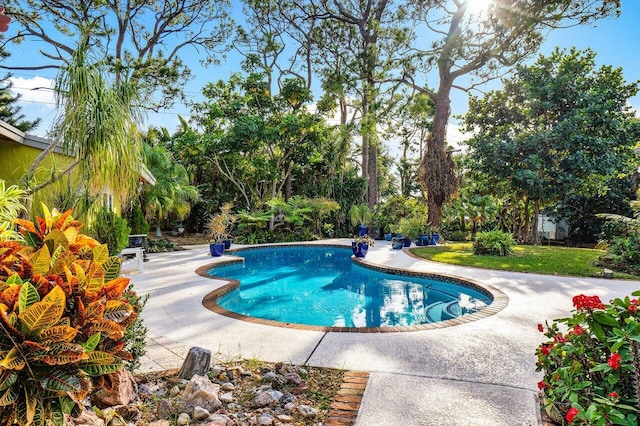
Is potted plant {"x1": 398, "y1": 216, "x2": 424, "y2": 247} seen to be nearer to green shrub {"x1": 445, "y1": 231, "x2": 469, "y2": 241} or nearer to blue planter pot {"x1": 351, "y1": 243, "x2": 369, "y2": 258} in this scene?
green shrub {"x1": 445, "y1": 231, "x2": 469, "y2": 241}

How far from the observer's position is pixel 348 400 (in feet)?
9.11

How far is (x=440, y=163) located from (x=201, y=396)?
13574 mm

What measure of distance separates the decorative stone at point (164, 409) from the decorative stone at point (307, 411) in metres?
0.93

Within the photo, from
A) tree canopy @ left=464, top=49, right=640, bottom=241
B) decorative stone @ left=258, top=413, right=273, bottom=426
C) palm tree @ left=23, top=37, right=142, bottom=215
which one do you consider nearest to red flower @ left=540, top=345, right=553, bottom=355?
decorative stone @ left=258, top=413, right=273, bottom=426

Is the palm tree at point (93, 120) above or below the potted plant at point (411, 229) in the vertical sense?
above

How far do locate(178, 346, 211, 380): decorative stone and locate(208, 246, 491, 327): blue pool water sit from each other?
9.99ft

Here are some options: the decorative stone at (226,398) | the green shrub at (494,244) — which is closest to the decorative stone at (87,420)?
the decorative stone at (226,398)

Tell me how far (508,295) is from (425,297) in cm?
178

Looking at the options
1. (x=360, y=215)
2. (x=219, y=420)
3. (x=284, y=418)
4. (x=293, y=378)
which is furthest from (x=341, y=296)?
(x=360, y=215)

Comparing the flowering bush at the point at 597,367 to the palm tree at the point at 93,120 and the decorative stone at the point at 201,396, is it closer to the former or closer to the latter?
the decorative stone at the point at 201,396

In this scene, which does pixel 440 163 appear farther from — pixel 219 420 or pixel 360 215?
pixel 219 420

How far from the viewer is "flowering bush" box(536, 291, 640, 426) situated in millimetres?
1933

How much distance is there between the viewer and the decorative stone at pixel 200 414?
2.48m

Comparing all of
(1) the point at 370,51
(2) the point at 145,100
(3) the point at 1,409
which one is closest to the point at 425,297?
(2) the point at 145,100
